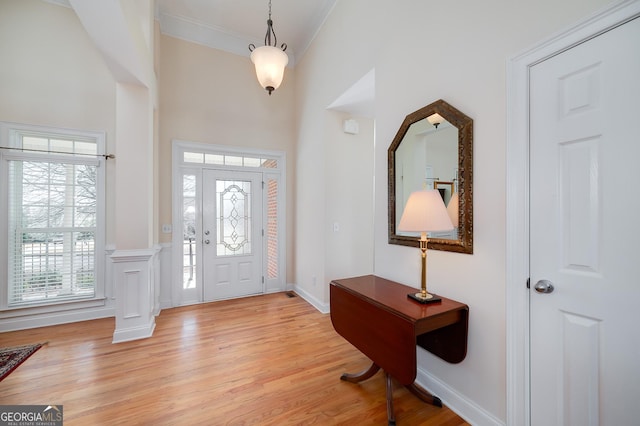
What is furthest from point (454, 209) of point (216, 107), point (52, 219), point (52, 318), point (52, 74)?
point (52, 74)

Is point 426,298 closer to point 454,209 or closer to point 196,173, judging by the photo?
point 454,209

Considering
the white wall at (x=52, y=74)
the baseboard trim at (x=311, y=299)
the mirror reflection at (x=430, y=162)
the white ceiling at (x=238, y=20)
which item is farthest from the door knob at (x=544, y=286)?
the white wall at (x=52, y=74)

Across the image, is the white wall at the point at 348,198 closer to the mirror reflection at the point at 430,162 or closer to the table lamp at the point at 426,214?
the mirror reflection at the point at 430,162

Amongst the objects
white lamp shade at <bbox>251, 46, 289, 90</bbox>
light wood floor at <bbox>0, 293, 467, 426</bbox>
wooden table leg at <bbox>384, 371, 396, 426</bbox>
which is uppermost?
white lamp shade at <bbox>251, 46, 289, 90</bbox>

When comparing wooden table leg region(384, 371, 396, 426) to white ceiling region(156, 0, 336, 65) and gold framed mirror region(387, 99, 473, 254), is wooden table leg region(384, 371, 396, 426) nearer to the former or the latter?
gold framed mirror region(387, 99, 473, 254)

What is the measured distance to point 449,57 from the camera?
5.21ft

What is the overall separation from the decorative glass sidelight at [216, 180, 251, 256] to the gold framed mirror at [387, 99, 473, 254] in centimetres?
242

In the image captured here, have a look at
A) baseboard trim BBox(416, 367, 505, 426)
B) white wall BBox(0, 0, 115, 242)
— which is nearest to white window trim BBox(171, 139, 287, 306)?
white wall BBox(0, 0, 115, 242)

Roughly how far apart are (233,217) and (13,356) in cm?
236

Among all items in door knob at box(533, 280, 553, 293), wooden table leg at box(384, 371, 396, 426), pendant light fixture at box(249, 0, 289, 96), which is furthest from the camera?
pendant light fixture at box(249, 0, 289, 96)

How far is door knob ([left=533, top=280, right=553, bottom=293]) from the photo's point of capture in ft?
3.85

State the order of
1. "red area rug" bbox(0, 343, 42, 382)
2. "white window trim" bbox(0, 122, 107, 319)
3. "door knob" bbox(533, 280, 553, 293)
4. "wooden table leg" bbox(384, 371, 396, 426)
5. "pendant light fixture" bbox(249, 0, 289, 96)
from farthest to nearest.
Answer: "white window trim" bbox(0, 122, 107, 319), "pendant light fixture" bbox(249, 0, 289, 96), "red area rug" bbox(0, 343, 42, 382), "wooden table leg" bbox(384, 371, 396, 426), "door knob" bbox(533, 280, 553, 293)

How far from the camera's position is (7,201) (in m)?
2.63

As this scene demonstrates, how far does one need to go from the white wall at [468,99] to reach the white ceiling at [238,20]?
0.99 metres
